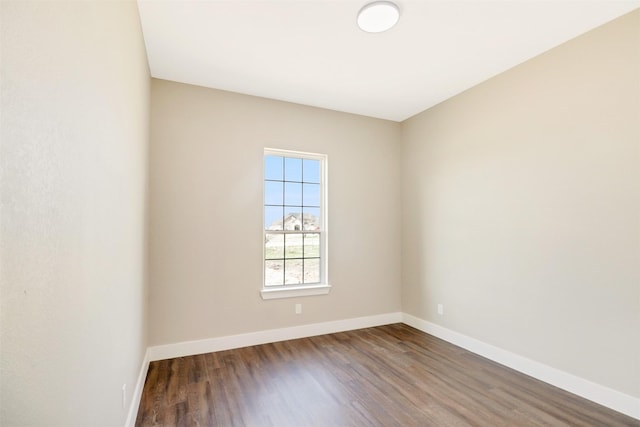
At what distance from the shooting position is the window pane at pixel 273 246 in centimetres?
356

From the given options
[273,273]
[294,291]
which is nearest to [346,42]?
[273,273]

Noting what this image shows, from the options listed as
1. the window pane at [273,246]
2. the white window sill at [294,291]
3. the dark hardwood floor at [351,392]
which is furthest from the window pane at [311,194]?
the dark hardwood floor at [351,392]

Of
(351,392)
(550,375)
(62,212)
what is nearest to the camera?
(62,212)

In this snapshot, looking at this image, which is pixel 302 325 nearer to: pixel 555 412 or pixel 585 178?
pixel 555 412

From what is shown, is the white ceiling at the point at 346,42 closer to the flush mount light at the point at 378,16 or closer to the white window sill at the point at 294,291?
the flush mount light at the point at 378,16

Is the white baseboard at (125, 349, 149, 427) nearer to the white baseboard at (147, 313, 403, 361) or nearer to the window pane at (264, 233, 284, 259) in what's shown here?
the white baseboard at (147, 313, 403, 361)

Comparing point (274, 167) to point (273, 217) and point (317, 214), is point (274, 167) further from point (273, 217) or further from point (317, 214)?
point (317, 214)

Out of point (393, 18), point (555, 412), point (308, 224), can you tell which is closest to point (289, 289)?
point (308, 224)

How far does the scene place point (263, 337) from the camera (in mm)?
3404

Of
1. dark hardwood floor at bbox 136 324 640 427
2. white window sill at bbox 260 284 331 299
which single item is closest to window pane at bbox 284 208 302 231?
white window sill at bbox 260 284 331 299

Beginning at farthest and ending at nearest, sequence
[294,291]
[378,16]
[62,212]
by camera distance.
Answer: [294,291] → [378,16] → [62,212]

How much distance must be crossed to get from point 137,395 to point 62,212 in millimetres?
1933

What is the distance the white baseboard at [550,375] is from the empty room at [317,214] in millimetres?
17

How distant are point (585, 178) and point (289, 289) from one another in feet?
9.71
